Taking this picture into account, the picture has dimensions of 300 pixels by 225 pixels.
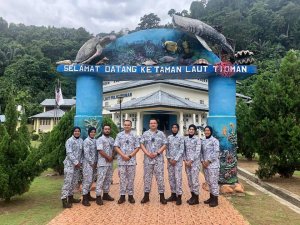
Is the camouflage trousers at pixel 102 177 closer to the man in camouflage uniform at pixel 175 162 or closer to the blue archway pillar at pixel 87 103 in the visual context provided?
the man in camouflage uniform at pixel 175 162

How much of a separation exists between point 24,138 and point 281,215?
5.48m

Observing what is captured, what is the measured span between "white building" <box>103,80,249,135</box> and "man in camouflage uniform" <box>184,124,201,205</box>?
16145 millimetres

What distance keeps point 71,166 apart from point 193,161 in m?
2.47

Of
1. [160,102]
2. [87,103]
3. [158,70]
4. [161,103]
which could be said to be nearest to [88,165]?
[87,103]

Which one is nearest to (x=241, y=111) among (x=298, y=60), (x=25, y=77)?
A: (x=298, y=60)

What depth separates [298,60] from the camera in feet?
31.7

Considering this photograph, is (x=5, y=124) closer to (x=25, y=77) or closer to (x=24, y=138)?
(x=24, y=138)

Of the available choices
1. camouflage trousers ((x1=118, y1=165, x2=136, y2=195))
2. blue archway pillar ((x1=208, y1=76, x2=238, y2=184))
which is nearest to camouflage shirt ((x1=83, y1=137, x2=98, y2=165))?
camouflage trousers ((x1=118, y1=165, x2=136, y2=195))

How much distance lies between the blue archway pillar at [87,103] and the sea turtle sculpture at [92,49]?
411 mm

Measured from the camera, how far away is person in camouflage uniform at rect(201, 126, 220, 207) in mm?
6391

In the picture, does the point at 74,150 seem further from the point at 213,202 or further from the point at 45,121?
the point at 45,121

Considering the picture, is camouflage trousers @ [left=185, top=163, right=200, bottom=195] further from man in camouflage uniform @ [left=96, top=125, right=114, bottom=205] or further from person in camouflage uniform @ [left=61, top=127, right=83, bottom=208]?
person in camouflage uniform @ [left=61, top=127, right=83, bottom=208]

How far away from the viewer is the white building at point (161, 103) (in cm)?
2408

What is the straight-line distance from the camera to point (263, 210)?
6211 mm
